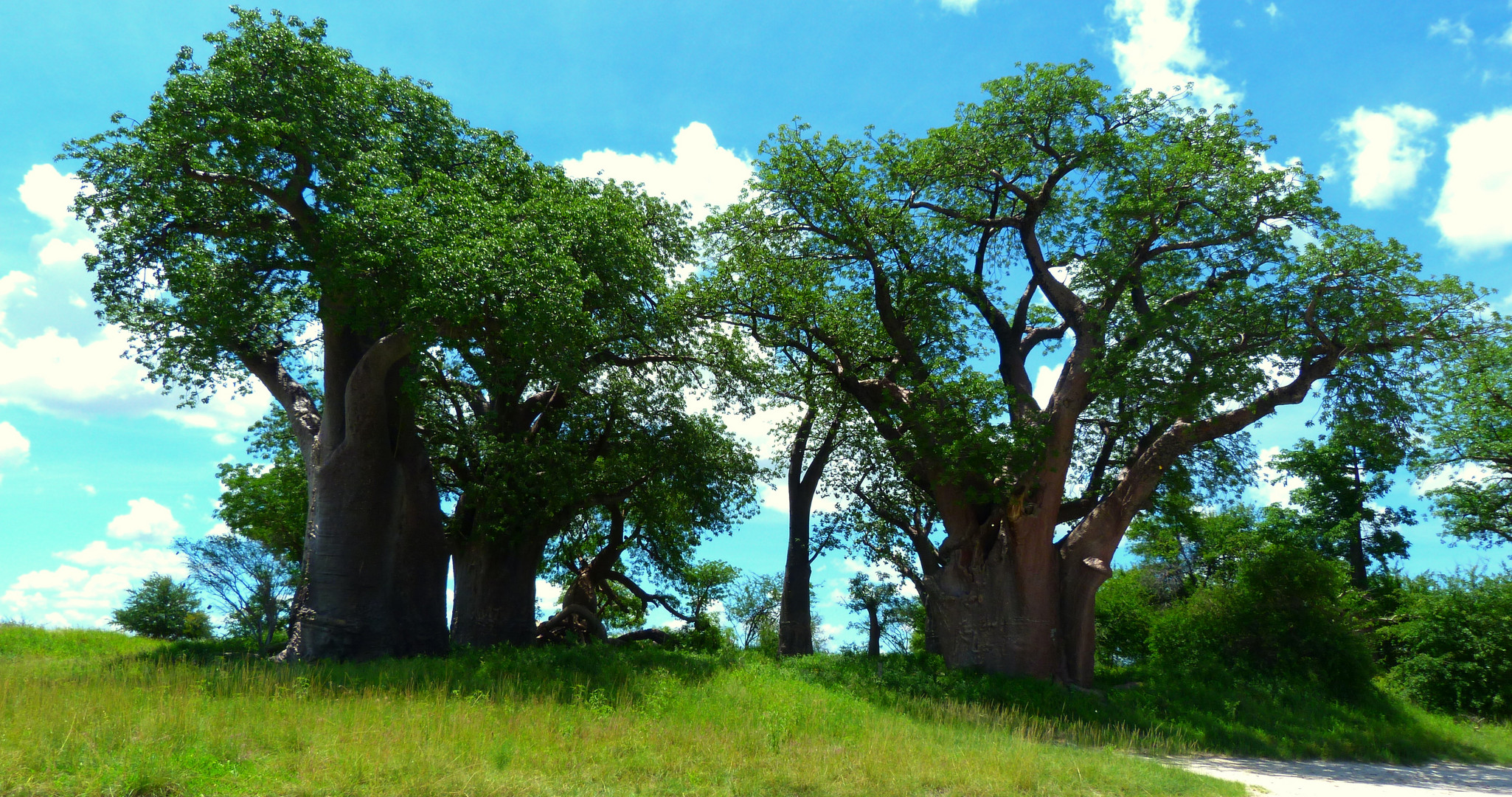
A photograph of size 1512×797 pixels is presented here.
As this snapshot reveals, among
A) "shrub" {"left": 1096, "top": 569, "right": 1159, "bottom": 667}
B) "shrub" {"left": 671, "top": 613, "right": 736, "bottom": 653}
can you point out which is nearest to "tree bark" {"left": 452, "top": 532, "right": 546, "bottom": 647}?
"shrub" {"left": 671, "top": 613, "right": 736, "bottom": 653}

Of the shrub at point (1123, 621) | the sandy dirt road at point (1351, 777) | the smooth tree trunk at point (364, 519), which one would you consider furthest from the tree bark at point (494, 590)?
the shrub at point (1123, 621)

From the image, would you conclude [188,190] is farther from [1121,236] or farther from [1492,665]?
[1492,665]

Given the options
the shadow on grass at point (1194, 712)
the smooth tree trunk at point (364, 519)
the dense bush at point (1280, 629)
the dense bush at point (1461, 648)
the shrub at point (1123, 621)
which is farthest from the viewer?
the shrub at point (1123, 621)

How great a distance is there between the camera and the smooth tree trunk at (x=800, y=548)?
21.5 metres

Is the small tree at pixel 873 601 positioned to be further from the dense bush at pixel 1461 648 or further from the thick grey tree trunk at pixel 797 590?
the dense bush at pixel 1461 648

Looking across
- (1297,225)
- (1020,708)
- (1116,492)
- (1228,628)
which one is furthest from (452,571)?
(1297,225)

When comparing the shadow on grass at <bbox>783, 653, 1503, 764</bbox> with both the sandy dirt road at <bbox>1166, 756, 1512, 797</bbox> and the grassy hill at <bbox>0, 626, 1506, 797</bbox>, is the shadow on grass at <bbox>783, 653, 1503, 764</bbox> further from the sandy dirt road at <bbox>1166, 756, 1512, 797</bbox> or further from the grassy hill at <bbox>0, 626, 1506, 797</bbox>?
the sandy dirt road at <bbox>1166, 756, 1512, 797</bbox>

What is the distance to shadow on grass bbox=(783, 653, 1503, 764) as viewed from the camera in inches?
587

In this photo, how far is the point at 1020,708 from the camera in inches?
613

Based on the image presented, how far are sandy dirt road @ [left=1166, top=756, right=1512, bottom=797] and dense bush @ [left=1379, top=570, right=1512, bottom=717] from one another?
22.8 ft

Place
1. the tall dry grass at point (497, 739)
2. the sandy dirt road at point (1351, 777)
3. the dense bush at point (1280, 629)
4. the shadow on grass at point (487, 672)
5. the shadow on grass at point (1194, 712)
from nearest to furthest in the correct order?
the tall dry grass at point (497, 739)
the sandy dirt road at point (1351, 777)
the shadow on grass at point (487, 672)
the shadow on grass at point (1194, 712)
the dense bush at point (1280, 629)

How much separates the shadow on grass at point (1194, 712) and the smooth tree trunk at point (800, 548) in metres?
2.97

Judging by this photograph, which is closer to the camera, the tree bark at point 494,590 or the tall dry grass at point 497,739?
the tall dry grass at point 497,739

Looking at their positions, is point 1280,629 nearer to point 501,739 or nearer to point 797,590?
point 797,590
